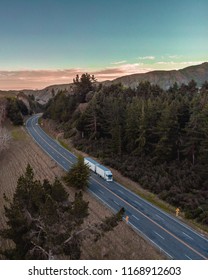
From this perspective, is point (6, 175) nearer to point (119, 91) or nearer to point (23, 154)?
point (23, 154)

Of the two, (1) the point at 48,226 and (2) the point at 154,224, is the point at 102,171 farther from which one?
(1) the point at 48,226

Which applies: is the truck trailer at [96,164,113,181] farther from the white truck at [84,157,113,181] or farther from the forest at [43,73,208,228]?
the forest at [43,73,208,228]

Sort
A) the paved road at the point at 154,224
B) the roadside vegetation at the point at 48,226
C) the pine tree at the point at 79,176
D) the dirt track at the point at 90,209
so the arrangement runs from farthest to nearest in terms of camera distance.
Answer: the pine tree at the point at 79,176, the paved road at the point at 154,224, the dirt track at the point at 90,209, the roadside vegetation at the point at 48,226

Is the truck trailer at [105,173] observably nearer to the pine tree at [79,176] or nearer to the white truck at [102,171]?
the white truck at [102,171]

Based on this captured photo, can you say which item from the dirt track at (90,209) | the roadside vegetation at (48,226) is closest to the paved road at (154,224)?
the dirt track at (90,209)
